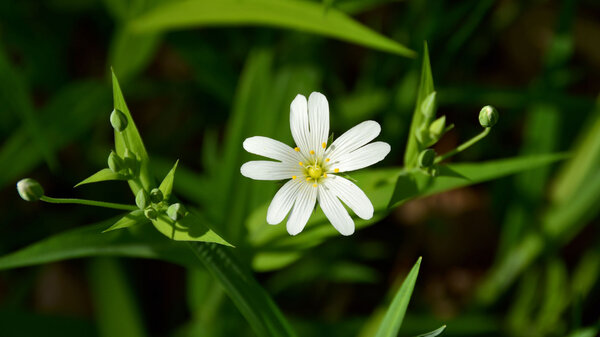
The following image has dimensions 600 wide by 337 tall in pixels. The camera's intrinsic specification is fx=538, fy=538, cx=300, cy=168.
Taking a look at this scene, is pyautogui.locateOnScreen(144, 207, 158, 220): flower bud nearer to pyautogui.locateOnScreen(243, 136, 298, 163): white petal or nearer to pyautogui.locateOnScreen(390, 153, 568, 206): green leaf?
pyautogui.locateOnScreen(243, 136, 298, 163): white petal

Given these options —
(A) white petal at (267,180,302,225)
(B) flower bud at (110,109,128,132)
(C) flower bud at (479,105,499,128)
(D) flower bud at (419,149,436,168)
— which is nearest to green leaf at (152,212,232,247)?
(A) white petal at (267,180,302,225)

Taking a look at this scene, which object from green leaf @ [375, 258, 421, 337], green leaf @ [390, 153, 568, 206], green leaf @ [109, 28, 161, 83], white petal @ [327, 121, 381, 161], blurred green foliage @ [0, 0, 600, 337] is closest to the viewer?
green leaf @ [375, 258, 421, 337]

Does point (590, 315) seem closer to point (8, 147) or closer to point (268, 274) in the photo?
point (268, 274)

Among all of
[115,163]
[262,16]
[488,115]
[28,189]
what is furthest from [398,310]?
[262,16]

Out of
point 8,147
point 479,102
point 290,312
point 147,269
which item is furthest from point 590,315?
point 8,147

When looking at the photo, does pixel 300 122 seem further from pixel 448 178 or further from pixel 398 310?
pixel 398 310

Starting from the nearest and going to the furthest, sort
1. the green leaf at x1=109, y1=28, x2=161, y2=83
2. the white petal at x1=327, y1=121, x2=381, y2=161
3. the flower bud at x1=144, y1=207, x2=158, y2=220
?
1. the flower bud at x1=144, y1=207, x2=158, y2=220
2. the white petal at x1=327, y1=121, x2=381, y2=161
3. the green leaf at x1=109, y1=28, x2=161, y2=83
